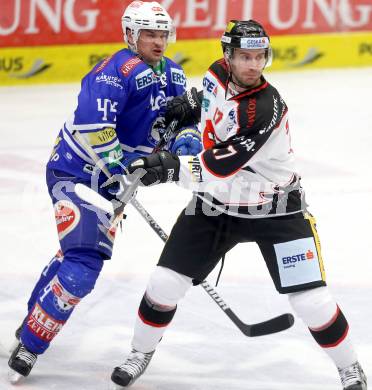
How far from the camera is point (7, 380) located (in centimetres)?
385

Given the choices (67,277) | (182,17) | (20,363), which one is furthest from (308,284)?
(182,17)

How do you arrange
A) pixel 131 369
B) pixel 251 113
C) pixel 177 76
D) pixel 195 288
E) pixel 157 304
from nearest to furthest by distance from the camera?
pixel 251 113 → pixel 157 304 → pixel 131 369 → pixel 177 76 → pixel 195 288

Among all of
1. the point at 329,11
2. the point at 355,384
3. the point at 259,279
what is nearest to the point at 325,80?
the point at 329,11

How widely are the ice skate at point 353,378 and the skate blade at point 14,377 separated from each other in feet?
3.68

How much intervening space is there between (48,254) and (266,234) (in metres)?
1.79

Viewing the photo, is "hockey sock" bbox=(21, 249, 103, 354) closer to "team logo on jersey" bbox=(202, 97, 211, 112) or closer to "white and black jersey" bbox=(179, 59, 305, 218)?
"white and black jersey" bbox=(179, 59, 305, 218)

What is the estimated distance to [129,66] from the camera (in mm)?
3900

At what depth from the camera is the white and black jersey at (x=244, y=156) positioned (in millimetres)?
3432

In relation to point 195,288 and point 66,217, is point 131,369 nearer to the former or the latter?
point 66,217

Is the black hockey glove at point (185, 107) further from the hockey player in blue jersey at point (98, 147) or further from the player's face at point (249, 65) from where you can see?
the player's face at point (249, 65)

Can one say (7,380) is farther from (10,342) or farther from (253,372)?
(253,372)

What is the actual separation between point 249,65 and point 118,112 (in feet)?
2.05

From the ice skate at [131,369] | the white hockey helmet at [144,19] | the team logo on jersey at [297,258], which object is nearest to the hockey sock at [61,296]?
the ice skate at [131,369]

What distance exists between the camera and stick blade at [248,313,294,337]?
381cm
